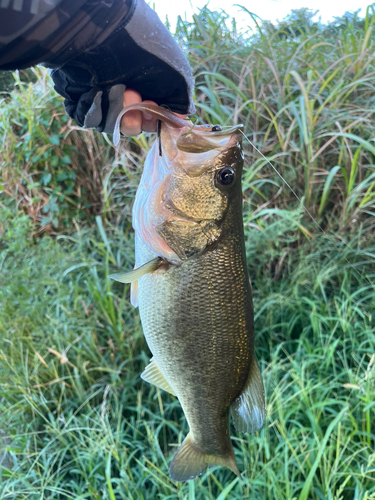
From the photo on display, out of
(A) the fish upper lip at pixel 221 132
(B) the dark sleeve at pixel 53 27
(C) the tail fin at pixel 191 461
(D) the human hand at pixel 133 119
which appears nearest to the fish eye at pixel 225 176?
(A) the fish upper lip at pixel 221 132

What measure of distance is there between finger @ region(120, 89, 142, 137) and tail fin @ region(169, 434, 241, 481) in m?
1.17

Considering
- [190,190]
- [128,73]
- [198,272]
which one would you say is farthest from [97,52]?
[198,272]

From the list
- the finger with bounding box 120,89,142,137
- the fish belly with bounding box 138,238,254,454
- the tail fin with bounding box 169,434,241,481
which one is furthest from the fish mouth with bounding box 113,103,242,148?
the tail fin with bounding box 169,434,241,481

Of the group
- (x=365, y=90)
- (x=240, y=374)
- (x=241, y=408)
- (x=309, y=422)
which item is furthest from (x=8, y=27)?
(x=365, y=90)

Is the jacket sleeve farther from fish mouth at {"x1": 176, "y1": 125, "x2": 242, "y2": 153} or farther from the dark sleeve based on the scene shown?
fish mouth at {"x1": 176, "y1": 125, "x2": 242, "y2": 153}

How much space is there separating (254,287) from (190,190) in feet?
5.65

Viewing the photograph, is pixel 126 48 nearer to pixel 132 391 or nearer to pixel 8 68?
pixel 8 68

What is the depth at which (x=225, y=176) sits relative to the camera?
1.07 m

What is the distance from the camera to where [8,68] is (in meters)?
0.97

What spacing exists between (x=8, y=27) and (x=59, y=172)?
2.26 meters

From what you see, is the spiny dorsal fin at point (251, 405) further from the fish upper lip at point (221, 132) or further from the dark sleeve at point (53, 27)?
the dark sleeve at point (53, 27)

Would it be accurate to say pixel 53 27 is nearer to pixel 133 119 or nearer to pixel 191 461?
pixel 133 119

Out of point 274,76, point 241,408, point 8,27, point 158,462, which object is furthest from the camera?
point 274,76

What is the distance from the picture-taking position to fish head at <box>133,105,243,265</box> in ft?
3.43
